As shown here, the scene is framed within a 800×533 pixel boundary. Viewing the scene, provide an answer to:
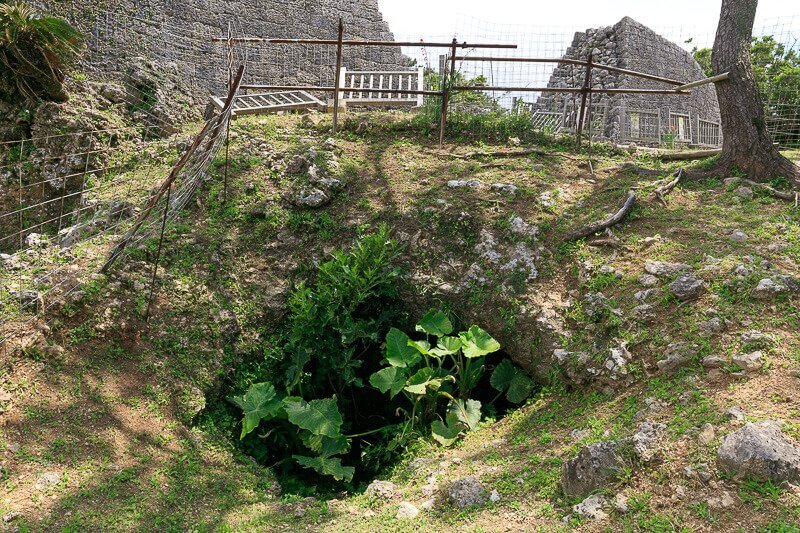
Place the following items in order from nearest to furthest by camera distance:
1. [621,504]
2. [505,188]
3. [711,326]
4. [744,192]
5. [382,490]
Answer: [621,504], [382,490], [711,326], [744,192], [505,188]

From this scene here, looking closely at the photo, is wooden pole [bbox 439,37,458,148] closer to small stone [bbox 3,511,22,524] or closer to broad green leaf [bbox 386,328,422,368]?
broad green leaf [bbox 386,328,422,368]

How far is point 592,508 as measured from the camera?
335 centimetres

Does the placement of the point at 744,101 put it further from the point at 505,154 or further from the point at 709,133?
the point at 709,133

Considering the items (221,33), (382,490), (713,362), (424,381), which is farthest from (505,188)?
(221,33)

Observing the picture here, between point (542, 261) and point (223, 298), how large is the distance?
2861 millimetres

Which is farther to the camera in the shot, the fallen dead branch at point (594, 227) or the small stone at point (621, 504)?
the fallen dead branch at point (594, 227)

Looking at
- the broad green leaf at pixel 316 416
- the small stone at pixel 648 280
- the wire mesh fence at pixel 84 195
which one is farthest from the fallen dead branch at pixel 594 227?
the wire mesh fence at pixel 84 195

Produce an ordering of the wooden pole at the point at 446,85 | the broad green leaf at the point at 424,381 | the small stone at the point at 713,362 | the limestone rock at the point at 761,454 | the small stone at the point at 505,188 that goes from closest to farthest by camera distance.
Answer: the limestone rock at the point at 761,454
the small stone at the point at 713,362
the broad green leaf at the point at 424,381
the small stone at the point at 505,188
the wooden pole at the point at 446,85

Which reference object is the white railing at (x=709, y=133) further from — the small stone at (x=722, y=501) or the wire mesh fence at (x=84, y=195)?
the small stone at (x=722, y=501)

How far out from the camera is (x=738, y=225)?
529 cm

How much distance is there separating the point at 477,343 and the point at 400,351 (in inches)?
24.2

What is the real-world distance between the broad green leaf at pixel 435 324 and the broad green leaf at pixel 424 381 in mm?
313

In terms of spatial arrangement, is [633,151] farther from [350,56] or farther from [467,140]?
[350,56]

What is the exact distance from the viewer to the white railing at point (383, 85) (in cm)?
906
